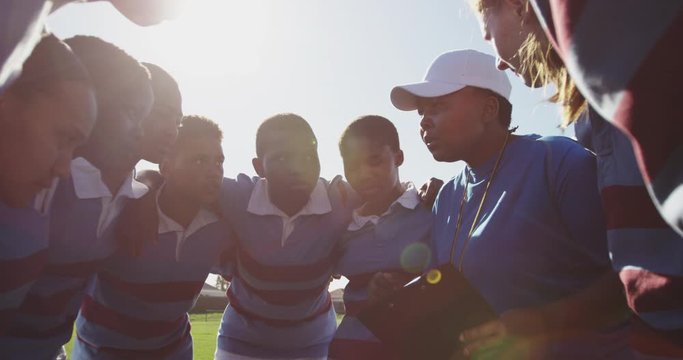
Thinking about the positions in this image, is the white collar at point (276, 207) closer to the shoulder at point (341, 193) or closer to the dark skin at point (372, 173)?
the shoulder at point (341, 193)

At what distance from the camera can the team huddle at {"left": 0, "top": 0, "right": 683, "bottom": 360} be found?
168 cm

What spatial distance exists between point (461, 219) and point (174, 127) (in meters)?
2.00

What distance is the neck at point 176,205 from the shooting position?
365 cm

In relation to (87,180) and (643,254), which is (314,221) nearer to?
(87,180)

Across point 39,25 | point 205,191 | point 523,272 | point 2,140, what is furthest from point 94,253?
point 39,25

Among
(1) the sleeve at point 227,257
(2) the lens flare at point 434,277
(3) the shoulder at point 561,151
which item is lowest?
(1) the sleeve at point 227,257

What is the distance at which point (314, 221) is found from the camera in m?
3.88

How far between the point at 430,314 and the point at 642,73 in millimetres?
1749

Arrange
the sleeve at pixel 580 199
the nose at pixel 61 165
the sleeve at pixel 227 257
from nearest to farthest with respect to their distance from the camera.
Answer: the nose at pixel 61 165
the sleeve at pixel 580 199
the sleeve at pixel 227 257

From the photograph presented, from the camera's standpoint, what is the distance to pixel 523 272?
2.18 m

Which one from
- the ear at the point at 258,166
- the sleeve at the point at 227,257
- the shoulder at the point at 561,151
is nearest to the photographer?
the shoulder at the point at 561,151

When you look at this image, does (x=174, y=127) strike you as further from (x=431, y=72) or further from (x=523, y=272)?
(x=523, y=272)

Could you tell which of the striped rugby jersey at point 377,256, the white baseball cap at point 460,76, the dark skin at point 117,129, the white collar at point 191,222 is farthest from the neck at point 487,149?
the white collar at point 191,222

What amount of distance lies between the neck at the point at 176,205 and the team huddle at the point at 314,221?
1 centimetres
